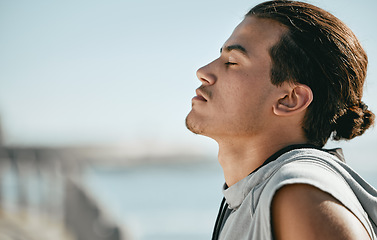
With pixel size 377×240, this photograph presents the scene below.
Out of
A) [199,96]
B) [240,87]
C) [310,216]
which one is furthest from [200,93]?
[310,216]

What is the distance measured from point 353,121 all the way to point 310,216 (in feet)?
2.18

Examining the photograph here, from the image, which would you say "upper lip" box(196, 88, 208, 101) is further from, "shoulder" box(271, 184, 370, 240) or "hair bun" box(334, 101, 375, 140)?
"shoulder" box(271, 184, 370, 240)

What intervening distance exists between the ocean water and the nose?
575 centimetres

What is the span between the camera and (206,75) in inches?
64.1

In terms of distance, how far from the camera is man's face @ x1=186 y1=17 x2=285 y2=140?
1.54 metres

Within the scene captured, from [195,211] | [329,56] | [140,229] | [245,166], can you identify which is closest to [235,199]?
[245,166]

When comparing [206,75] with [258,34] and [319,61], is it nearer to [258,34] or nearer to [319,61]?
[258,34]

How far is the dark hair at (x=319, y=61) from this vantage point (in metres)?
1.50

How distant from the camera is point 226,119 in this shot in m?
1.57

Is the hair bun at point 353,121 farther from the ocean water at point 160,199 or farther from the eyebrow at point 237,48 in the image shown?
the ocean water at point 160,199

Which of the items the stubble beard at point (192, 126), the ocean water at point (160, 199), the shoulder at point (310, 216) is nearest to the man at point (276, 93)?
the stubble beard at point (192, 126)

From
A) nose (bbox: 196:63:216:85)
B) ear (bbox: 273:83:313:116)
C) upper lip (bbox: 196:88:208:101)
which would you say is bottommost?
ear (bbox: 273:83:313:116)

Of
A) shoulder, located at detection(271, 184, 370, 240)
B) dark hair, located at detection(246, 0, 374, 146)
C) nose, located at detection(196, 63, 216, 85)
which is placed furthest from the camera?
nose, located at detection(196, 63, 216, 85)

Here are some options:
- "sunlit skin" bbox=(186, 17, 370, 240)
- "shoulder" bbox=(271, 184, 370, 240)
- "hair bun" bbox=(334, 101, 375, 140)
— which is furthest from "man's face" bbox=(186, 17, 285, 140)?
"shoulder" bbox=(271, 184, 370, 240)
